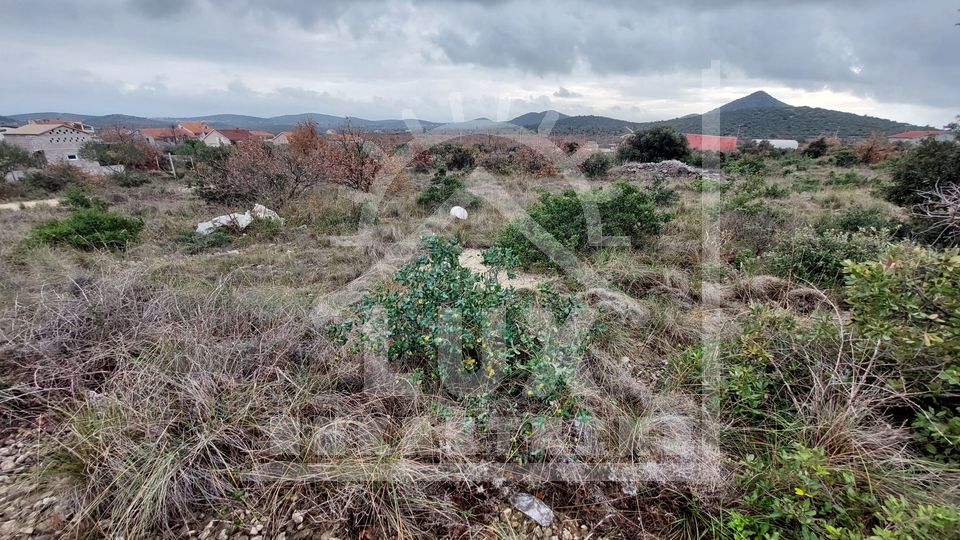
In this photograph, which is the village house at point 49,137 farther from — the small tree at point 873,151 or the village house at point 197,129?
the small tree at point 873,151

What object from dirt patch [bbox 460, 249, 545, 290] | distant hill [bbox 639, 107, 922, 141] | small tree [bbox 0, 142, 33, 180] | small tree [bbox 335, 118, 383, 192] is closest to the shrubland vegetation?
dirt patch [bbox 460, 249, 545, 290]

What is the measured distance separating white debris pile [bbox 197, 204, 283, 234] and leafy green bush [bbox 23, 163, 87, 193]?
1031 cm

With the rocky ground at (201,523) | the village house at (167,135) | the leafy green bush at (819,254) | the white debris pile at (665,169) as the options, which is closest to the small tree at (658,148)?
the white debris pile at (665,169)

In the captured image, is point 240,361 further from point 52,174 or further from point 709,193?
point 52,174

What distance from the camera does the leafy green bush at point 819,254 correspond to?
3500 millimetres

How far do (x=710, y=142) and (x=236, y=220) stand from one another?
23.1m

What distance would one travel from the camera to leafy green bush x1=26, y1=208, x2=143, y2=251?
4.88m

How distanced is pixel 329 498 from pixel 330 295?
7.45ft

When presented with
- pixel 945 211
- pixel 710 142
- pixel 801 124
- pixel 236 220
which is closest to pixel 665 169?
pixel 710 142

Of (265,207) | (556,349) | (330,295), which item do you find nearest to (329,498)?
(556,349)

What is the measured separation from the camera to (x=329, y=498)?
1.58 meters

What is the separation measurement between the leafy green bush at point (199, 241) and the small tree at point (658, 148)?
16.8 m

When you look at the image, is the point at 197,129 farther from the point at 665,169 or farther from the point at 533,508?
the point at 533,508

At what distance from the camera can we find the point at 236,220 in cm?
637
